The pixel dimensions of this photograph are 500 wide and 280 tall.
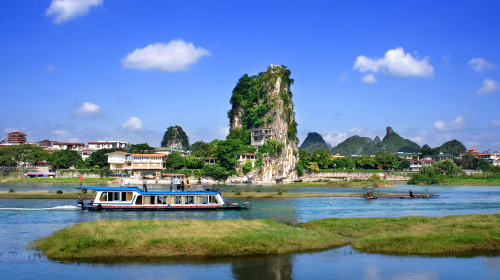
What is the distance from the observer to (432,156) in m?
151

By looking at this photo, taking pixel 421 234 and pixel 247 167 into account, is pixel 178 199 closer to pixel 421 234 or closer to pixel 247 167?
pixel 421 234

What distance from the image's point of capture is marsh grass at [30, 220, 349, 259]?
18.7 metres

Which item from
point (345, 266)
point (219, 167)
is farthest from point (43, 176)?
point (345, 266)

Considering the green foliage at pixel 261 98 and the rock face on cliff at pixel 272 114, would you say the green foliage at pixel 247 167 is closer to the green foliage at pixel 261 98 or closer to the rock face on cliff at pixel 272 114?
the rock face on cliff at pixel 272 114

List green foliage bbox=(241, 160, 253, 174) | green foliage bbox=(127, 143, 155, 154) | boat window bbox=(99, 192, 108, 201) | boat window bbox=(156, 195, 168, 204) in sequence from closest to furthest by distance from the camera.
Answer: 1. boat window bbox=(99, 192, 108, 201)
2. boat window bbox=(156, 195, 168, 204)
3. green foliage bbox=(241, 160, 253, 174)
4. green foliage bbox=(127, 143, 155, 154)

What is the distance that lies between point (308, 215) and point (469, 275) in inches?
687

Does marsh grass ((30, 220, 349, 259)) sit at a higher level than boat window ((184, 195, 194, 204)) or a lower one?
lower

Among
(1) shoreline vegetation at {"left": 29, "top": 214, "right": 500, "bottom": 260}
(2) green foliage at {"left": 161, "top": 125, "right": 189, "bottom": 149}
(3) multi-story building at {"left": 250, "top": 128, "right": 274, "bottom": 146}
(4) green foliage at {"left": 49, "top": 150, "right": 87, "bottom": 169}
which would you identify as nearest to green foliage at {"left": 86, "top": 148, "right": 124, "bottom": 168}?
(4) green foliage at {"left": 49, "top": 150, "right": 87, "bottom": 169}

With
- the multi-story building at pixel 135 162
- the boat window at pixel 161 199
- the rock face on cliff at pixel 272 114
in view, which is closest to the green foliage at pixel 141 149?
the multi-story building at pixel 135 162

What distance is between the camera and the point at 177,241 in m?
19.3

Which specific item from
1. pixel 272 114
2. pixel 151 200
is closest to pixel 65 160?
pixel 272 114

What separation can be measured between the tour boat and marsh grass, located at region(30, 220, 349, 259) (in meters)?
11.1

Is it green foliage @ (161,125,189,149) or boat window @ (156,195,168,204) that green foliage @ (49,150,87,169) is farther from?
boat window @ (156,195,168,204)

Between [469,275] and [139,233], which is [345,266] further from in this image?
[139,233]
